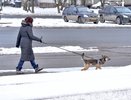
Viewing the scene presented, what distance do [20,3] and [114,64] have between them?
8060 centimetres

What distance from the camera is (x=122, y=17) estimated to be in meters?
37.8

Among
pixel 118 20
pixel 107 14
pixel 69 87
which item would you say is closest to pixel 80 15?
pixel 107 14

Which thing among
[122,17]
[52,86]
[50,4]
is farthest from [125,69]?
[50,4]

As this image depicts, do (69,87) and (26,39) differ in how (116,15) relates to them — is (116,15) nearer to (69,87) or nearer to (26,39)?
(26,39)

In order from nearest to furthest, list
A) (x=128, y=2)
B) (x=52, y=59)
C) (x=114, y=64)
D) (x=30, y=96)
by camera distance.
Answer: (x=30, y=96), (x=114, y=64), (x=52, y=59), (x=128, y=2)

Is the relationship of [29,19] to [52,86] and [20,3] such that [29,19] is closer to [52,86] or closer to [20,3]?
[52,86]

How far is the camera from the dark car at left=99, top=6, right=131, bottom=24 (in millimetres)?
37906

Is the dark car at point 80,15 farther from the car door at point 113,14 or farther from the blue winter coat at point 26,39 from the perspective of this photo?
the blue winter coat at point 26,39

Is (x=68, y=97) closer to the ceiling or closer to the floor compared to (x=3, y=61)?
closer to the ceiling

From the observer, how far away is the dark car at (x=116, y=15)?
37.9m

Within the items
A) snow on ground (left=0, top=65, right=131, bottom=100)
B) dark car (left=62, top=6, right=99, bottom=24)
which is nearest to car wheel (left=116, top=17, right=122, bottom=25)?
dark car (left=62, top=6, right=99, bottom=24)

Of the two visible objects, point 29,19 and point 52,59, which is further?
point 52,59

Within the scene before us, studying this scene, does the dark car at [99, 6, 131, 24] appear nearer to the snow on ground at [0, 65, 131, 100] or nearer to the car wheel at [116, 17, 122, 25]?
the car wheel at [116, 17, 122, 25]

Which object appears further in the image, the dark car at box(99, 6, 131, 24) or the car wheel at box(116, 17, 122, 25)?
the car wheel at box(116, 17, 122, 25)
